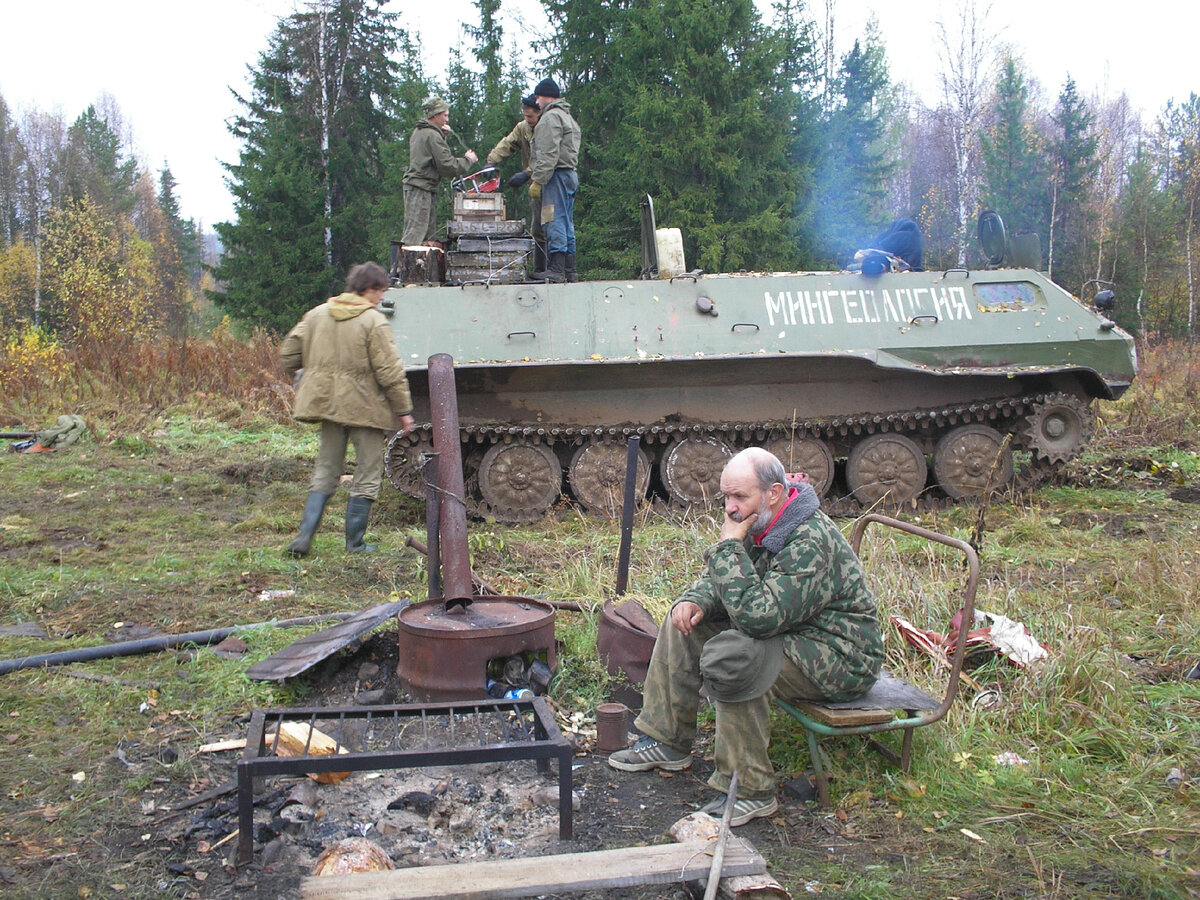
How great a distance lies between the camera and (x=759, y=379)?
8.78 metres

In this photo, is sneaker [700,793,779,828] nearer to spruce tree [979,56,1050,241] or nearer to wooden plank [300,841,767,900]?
wooden plank [300,841,767,900]

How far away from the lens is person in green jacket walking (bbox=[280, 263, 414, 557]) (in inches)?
265

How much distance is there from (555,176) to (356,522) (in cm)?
404

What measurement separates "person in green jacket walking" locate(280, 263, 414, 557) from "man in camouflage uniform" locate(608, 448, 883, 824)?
3777 mm

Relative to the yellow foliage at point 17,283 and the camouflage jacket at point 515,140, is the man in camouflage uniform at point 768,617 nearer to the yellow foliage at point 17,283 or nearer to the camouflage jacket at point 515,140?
the camouflage jacket at point 515,140

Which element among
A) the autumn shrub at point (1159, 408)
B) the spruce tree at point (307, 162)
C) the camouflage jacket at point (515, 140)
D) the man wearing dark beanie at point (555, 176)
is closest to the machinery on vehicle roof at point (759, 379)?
the man wearing dark beanie at point (555, 176)

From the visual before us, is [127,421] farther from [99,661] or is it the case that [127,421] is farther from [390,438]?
[99,661]

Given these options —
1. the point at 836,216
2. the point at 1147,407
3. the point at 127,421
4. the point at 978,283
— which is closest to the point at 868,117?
the point at 836,216

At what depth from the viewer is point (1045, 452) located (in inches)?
352

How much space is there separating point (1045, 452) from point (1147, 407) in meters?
5.17

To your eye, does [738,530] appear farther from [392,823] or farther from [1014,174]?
[1014,174]

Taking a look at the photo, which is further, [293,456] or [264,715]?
[293,456]

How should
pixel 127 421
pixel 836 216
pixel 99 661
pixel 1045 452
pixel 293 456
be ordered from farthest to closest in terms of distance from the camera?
pixel 836 216, pixel 127 421, pixel 293 456, pixel 1045 452, pixel 99 661

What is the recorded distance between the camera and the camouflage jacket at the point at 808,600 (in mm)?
3248
